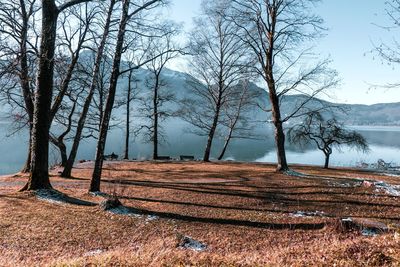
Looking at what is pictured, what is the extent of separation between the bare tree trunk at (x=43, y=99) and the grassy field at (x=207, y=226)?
2.54 ft

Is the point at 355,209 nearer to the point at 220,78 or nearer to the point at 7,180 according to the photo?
the point at 7,180

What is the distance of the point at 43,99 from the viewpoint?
12578mm

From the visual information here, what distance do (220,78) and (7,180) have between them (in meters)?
18.0

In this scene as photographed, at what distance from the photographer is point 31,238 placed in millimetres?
8359

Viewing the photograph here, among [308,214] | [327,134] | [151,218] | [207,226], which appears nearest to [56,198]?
[151,218]

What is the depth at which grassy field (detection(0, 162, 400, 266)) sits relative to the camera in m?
5.22

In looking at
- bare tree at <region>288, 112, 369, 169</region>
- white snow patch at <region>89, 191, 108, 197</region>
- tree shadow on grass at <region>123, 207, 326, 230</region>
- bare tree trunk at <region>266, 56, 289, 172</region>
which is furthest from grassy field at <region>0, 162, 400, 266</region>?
bare tree at <region>288, 112, 369, 169</region>

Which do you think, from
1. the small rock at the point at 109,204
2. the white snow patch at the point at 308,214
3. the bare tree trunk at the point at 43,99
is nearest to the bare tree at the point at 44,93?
the bare tree trunk at the point at 43,99

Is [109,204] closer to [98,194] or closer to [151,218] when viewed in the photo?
[151,218]

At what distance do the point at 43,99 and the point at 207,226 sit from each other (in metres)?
7.19

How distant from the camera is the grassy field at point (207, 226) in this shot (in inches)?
205

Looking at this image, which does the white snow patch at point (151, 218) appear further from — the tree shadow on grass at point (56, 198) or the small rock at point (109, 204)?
the tree shadow on grass at point (56, 198)

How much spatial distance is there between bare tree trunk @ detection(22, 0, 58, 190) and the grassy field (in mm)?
775

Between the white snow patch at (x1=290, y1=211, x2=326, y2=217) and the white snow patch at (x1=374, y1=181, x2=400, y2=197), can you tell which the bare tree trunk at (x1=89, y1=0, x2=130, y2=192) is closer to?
→ the white snow patch at (x1=290, y1=211, x2=326, y2=217)
